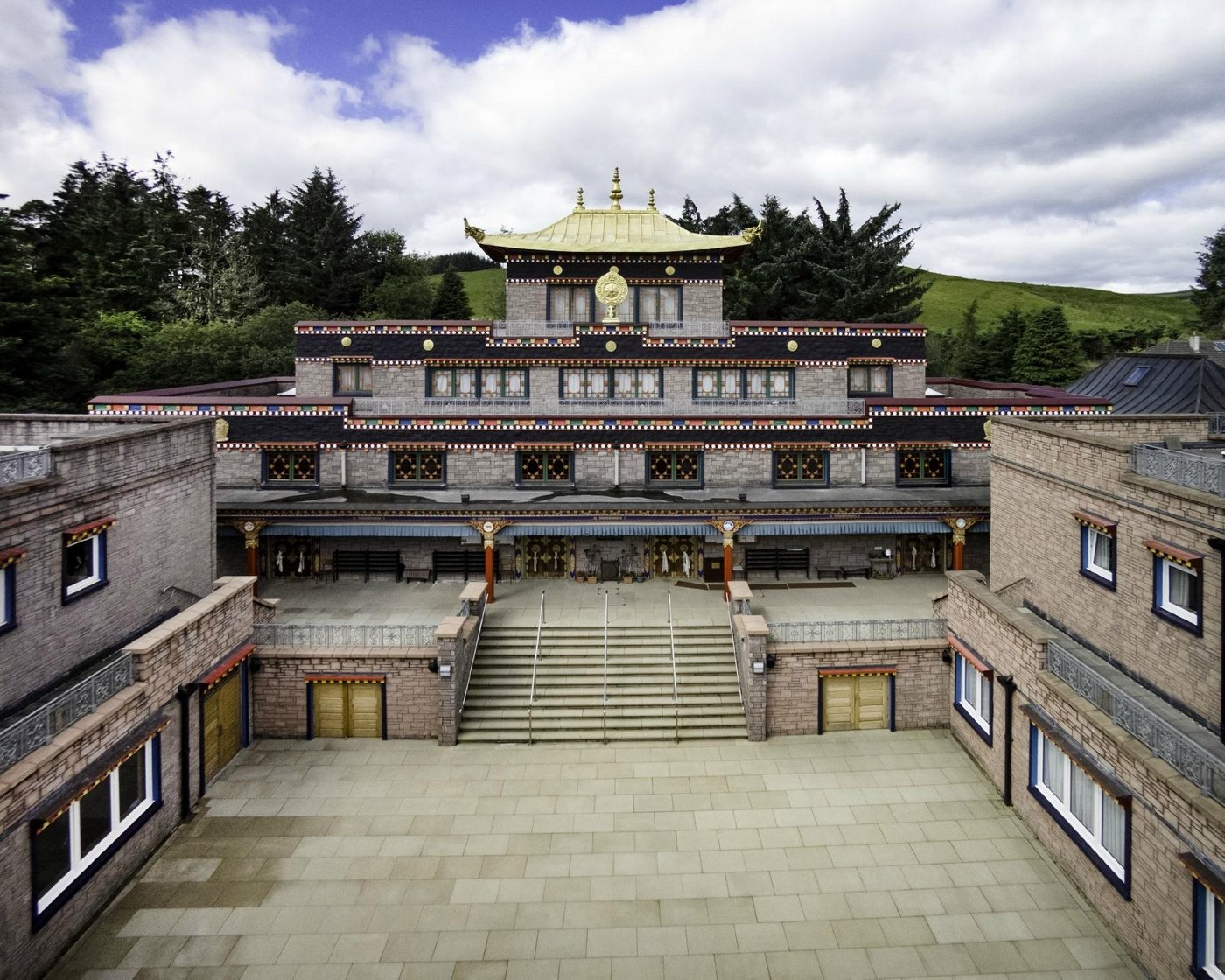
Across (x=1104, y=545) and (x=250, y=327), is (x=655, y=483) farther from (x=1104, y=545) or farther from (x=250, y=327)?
(x=250, y=327)

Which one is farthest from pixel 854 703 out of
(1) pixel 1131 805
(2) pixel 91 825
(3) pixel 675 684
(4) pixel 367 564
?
(4) pixel 367 564

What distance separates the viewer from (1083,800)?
1368 cm

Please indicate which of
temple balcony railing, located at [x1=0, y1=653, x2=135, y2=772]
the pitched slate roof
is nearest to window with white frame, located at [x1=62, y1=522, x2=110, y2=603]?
temple balcony railing, located at [x1=0, y1=653, x2=135, y2=772]

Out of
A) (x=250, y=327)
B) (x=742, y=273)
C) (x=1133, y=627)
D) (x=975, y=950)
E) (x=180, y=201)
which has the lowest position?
(x=975, y=950)

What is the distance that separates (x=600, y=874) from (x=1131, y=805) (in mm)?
8590

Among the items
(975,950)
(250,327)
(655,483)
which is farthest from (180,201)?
(975,950)

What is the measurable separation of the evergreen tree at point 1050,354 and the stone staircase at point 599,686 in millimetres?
44730

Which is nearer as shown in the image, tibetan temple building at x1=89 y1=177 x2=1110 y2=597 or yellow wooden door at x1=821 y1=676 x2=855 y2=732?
yellow wooden door at x1=821 y1=676 x2=855 y2=732

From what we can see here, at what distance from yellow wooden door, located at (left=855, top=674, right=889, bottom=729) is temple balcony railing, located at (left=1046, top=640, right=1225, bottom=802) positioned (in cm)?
483

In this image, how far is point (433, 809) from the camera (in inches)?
635

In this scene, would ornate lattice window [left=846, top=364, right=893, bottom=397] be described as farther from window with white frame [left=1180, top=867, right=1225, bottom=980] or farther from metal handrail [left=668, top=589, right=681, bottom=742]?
window with white frame [left=1180, top=867, right=1225, bottom=980]

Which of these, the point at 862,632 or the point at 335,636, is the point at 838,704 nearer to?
the point at 862,632

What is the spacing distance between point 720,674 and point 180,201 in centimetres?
6426

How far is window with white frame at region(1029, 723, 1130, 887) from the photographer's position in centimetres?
1252
